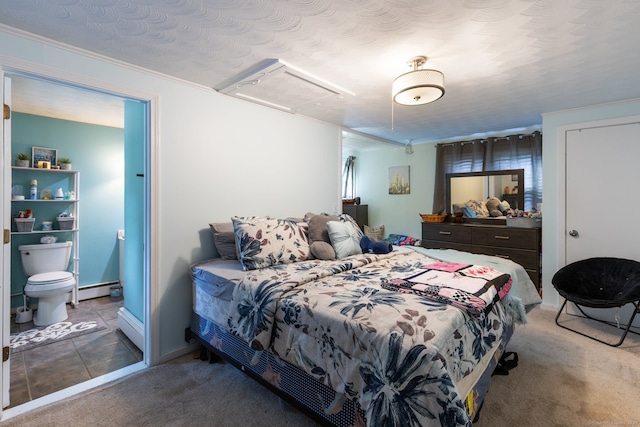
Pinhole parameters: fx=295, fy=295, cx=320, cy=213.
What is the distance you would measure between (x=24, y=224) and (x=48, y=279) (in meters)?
0.78

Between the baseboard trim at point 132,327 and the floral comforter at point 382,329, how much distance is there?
118cm

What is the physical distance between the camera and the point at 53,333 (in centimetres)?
294

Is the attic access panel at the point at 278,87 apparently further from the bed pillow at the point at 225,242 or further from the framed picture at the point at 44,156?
the framed picture at the point at 44,156

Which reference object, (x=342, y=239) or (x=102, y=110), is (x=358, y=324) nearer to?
(x=342, y=239)

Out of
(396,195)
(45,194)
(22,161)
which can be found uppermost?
(22,161)

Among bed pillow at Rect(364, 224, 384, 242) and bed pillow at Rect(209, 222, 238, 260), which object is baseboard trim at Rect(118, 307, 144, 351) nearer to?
bed pillow at Rect(209, 222, 238, 260)

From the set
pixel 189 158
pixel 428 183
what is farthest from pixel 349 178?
pixel 189 158

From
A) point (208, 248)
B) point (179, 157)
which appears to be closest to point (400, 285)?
point (208, 248)

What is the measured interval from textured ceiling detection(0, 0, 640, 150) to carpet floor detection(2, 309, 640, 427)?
2289 mm

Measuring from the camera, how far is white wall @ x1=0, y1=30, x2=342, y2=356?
2051 millimetres

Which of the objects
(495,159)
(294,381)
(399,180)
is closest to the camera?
(294,381)

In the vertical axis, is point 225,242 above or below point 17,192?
below

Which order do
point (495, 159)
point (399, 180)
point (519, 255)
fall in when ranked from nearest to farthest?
point (519, 255) < point (495, 159) < point (399, 180)

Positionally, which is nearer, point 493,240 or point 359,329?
point 359,329
